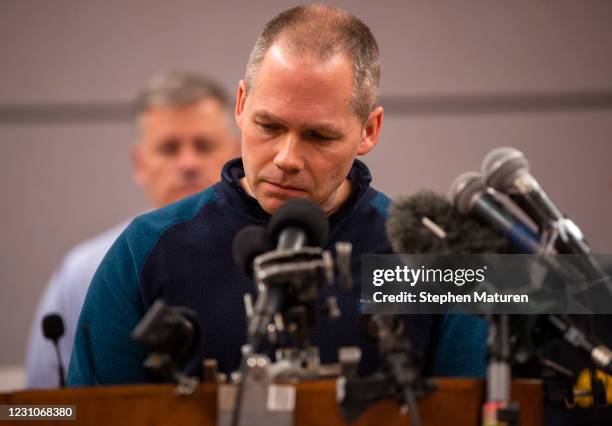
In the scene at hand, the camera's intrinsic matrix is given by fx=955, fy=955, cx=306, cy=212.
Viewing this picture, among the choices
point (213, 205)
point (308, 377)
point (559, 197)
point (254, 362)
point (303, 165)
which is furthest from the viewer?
point (559, 197)

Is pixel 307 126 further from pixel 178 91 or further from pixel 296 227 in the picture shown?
pixel 178 91

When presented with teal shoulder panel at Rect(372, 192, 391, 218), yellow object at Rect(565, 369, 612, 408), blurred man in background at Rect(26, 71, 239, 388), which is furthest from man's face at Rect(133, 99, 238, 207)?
yellow object at Rect(565, 369, 612, 408)

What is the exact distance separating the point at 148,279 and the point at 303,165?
1.05ft

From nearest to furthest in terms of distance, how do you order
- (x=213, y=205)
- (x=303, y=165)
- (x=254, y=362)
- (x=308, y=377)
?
1. (x=254, y=362)
2. (x=308, y=377)
3. (x=303, y=165)
4. (x=213, y=205)

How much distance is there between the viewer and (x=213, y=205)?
1.66 metres

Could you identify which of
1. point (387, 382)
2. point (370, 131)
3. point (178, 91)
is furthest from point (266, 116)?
point (178, 91)

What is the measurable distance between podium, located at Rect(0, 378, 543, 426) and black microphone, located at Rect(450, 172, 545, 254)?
179 millimetres

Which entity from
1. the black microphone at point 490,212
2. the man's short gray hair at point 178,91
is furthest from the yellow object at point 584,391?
the man's short gray hair at point 178,91

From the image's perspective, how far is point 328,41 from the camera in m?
1.50

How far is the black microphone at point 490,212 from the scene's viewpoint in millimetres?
1143

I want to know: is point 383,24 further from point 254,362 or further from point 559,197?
point 254,362

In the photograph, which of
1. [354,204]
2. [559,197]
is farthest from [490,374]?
[559,197]

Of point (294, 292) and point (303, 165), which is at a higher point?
point (303, 165)

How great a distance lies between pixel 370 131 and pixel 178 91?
1.42 m
